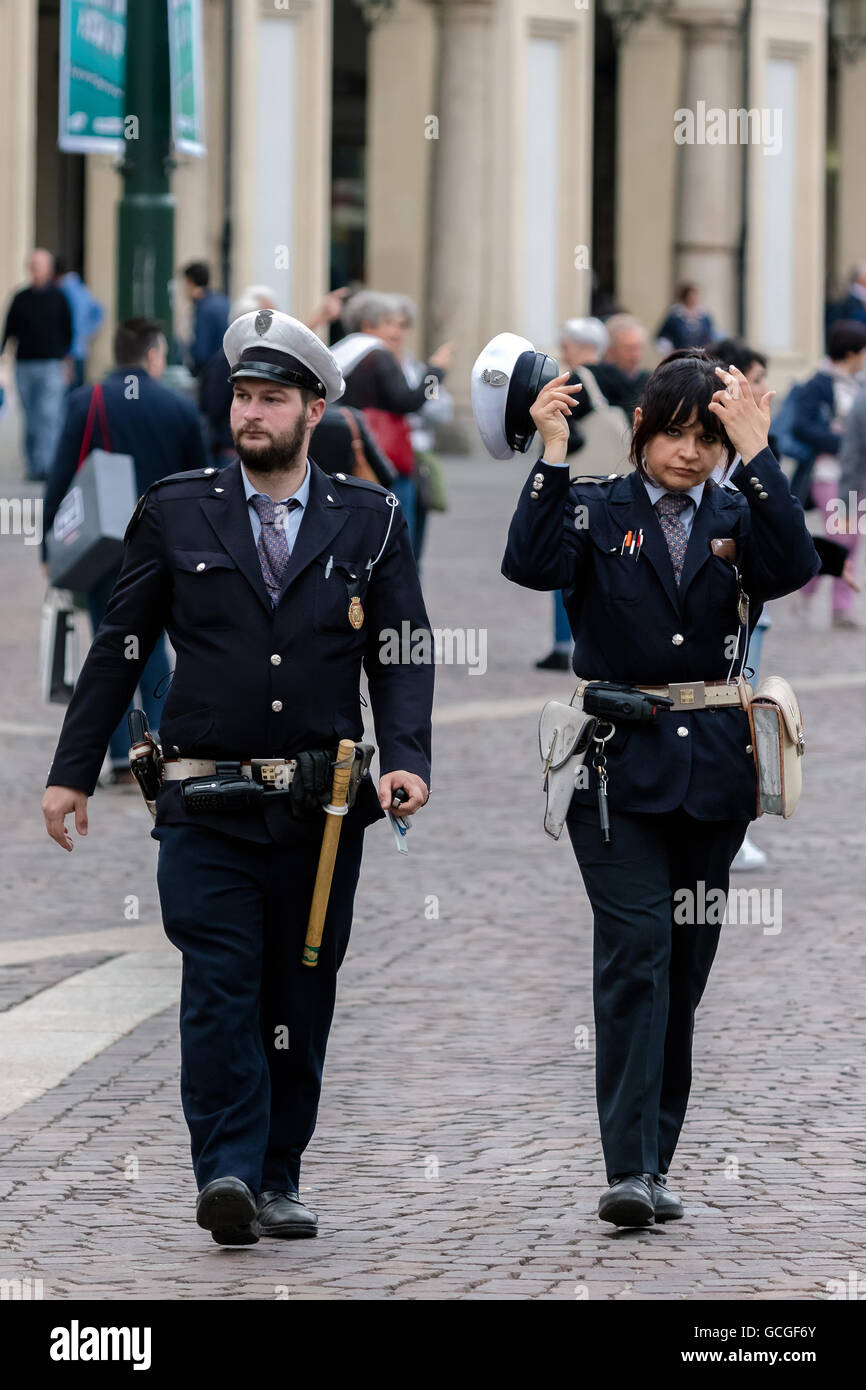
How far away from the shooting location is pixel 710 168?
102 feet

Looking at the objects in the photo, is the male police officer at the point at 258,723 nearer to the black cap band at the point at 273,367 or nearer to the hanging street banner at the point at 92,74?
the black cap band at the point at 273,367

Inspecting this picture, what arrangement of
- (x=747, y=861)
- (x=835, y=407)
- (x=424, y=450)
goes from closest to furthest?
(x=747, y=861), (x=424, y=450), (x=835, y=407)

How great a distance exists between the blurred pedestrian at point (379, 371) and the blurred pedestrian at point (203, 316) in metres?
7.96

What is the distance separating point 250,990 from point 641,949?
2.39ft

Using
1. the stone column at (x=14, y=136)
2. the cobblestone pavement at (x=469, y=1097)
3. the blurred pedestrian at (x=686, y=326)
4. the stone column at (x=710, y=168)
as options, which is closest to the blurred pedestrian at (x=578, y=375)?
the cobblestone pavement at (x=469, y=1097)

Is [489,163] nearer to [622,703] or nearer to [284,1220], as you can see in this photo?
[622,703]

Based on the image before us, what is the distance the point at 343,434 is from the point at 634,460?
5.24m

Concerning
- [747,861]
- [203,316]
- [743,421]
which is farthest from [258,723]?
[203,316]

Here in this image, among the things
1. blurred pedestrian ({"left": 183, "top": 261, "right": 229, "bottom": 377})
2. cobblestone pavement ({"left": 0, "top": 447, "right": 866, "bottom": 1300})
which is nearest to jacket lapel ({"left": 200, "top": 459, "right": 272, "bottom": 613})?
cobblestone pavement ({"left": 0, "top": 447, "right": 866, "bottom": 1300})

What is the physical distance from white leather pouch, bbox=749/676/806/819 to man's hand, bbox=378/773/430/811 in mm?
640

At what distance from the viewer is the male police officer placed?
197 inches

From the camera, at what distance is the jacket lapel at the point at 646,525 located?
5207mm

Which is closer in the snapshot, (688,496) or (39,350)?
(688,496)
